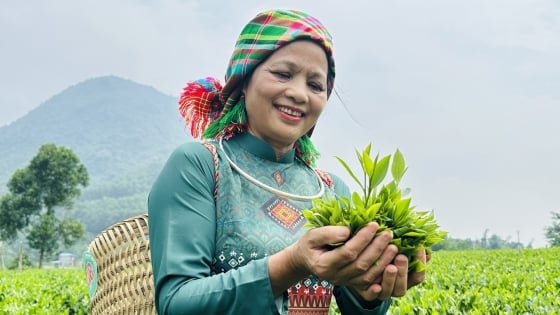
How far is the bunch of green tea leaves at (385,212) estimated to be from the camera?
1333 mm

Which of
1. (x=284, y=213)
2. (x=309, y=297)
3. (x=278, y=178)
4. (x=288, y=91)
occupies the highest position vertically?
(x=288, y=91)

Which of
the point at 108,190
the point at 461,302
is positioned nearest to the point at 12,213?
the point at 461,302

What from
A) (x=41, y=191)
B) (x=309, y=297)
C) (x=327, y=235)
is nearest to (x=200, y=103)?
(x=309, y=297)

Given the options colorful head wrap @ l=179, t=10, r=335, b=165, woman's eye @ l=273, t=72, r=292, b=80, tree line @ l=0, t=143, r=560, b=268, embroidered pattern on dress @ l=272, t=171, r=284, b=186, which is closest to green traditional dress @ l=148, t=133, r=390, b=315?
embroidered pattern on dress @ l=272, t=171, r=284, b=186

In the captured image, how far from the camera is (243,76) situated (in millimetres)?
1903

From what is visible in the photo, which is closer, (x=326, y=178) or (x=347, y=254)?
(x=347, y=254)

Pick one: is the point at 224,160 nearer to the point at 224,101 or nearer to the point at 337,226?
the point at 224,101

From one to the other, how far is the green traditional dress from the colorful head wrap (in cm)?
10

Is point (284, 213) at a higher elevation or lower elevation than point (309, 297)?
higher

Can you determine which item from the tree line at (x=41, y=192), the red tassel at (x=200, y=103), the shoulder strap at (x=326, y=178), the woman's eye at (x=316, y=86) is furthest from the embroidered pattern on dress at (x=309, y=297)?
the tree line at (x=41, y=192)

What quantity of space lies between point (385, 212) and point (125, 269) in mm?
867

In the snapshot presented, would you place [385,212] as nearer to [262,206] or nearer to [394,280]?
[394,280]

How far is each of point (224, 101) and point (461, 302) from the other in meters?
2.84

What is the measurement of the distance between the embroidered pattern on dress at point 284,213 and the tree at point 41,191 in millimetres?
36547
